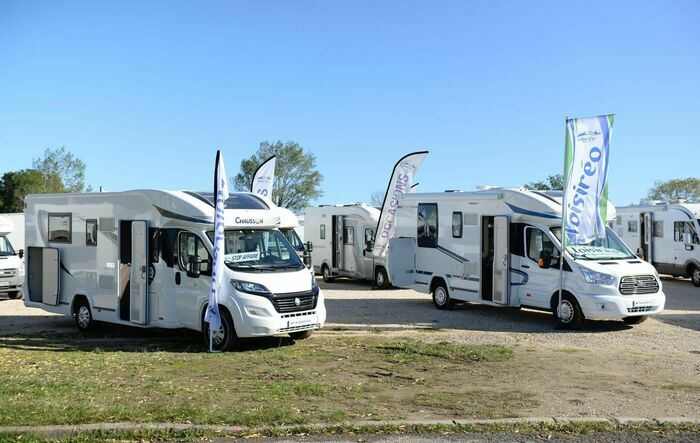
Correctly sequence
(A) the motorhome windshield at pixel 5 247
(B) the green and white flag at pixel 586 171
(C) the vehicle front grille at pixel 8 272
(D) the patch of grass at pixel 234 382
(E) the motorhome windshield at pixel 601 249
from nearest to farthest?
(D) the patch of grass at pixel 234 382, (B) the green and white flag at pixel 586 171, (E) the motorhome windshield at pixel 601 249, (C) the vehicle front grille at pixel 8 272, (A) the motorhome windshield at pixel 5 247

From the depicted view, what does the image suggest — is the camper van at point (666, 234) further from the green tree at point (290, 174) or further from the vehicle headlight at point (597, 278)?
→ the green tree at point (290, 174)

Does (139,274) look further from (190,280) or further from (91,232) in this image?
(91,232)

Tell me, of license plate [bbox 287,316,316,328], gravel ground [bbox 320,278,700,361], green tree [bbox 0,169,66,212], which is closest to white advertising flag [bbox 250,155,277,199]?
gravel ground [bbox 320,278,700,361]

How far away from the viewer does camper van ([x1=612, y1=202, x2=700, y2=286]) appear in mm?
22891

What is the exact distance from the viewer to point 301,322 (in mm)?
11273

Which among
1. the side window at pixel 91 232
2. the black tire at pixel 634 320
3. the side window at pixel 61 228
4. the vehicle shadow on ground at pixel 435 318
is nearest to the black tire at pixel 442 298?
the vehicle shadow on ground at pixel 435 318

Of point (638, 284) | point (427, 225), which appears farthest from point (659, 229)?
point (638, 284)

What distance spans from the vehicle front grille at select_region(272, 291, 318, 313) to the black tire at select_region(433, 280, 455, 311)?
6013mm

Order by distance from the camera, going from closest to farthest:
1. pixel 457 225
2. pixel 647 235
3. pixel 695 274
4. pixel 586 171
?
pixel 586 171
pixel 457 225
pixel 695 274
pixel 647 235

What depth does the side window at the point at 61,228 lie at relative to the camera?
13.9m

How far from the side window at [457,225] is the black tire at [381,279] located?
577cm

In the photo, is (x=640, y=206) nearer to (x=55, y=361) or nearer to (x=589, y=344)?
(x=589, y=344)

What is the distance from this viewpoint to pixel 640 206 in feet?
83.9

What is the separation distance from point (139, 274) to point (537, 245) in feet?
25.3
